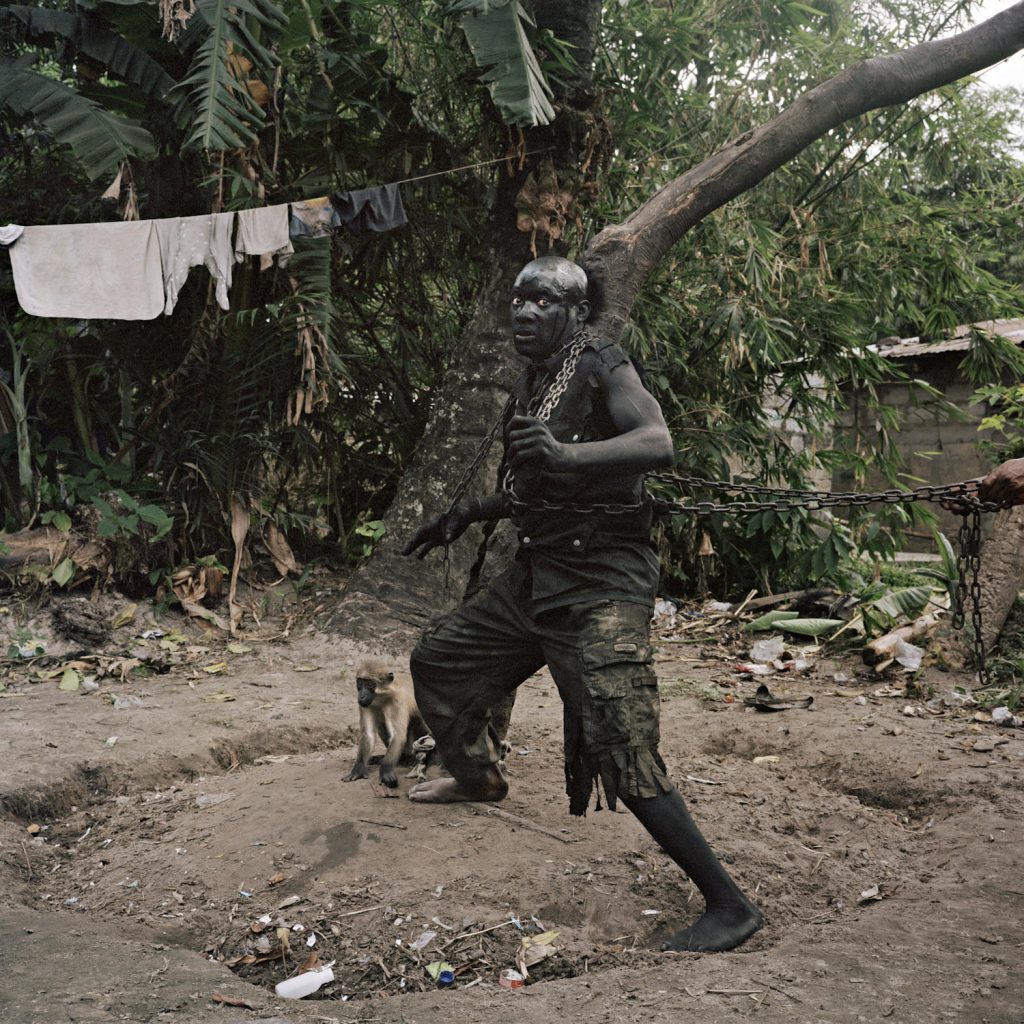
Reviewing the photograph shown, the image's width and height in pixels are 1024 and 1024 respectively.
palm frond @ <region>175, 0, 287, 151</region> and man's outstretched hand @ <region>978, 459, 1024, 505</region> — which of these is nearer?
man's outstretched hand @ <region>978, 459, 1024, 505</region>

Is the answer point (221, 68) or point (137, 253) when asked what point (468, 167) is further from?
point (137, 253)

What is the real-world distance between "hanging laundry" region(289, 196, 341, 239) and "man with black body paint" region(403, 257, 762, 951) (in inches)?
144

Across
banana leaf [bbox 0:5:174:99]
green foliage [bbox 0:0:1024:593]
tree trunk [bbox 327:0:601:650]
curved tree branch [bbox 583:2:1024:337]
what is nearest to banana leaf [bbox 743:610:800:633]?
green foliage [bbox 0:0:1024:593]

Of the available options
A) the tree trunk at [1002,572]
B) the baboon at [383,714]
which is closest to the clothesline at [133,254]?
the baboon at [383,714]

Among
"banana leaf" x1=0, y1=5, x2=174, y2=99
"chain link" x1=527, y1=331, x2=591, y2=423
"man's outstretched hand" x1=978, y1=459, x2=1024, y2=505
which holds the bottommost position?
"man's outstretched hand" x1=978, y1=459, x2=1024, y2=505

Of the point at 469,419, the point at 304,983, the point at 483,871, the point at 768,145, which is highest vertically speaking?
the point at 768,145

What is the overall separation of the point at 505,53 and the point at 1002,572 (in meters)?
4.21

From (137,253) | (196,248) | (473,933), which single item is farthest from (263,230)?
(473,933)

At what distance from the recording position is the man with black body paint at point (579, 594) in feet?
10.0

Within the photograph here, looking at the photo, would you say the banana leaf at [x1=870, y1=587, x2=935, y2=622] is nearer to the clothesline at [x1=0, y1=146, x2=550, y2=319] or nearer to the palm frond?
the clothesline at [x1=0, y1=146, x2=550, y2=319]

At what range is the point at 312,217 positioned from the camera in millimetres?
6793

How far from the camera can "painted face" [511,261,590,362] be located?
3.38m

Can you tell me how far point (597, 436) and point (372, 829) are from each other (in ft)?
5.33

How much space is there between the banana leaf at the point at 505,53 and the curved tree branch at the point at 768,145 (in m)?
0.81
